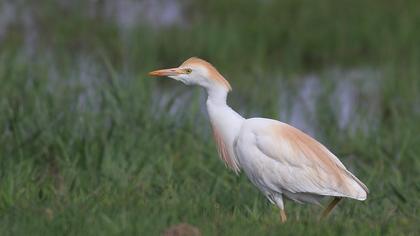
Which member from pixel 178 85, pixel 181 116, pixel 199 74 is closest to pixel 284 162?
pixel 199 74

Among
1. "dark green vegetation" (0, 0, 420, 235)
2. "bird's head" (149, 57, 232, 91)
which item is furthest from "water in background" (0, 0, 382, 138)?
"bird's head" (149, 57, 232, 91)

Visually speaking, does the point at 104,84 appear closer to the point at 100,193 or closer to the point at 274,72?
the point at 100,193

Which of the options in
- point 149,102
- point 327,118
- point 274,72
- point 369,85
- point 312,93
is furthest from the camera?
point 274,72

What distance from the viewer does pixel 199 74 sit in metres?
6.75

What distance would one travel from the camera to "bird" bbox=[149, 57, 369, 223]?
21.5 ft

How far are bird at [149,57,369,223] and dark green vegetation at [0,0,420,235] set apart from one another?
0.20m

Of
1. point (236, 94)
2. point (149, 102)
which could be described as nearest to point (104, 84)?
point (149, 102)

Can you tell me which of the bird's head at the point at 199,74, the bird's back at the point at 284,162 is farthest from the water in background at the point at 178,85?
the bird's back at the point at 284,162

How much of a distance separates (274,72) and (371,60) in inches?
61.8

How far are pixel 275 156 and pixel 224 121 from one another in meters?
0.41

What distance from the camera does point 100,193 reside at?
22.8 ft

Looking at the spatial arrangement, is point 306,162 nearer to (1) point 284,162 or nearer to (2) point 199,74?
(1) point 284,162

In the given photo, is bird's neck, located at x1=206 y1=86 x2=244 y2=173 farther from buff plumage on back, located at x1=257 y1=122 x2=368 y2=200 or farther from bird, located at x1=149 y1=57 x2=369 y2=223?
buff plumage on back, located at x1=257 y1=122 x2=368 y2=200

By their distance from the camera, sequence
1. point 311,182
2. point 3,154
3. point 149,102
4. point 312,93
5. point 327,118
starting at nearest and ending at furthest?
1. point 311,182
2. point 3,154
3. point 149,102
4. point 327,118
5. point 312,93
